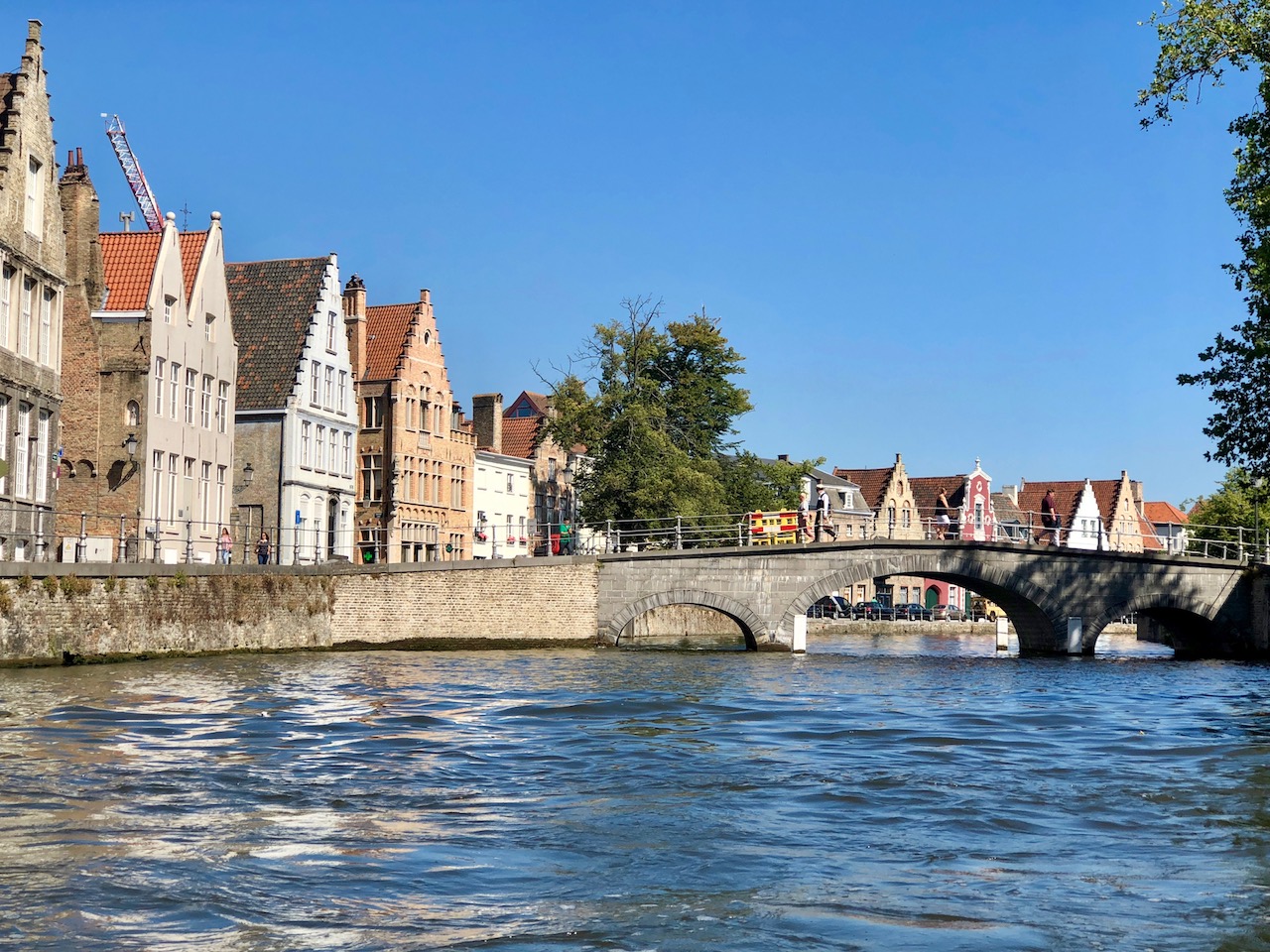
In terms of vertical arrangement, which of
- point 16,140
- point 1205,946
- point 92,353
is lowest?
point 1205,946

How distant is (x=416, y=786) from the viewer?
617 inches

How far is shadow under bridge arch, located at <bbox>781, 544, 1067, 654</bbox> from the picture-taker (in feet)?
164

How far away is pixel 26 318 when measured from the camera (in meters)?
35.0

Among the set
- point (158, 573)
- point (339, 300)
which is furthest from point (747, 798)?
point (339, 300)

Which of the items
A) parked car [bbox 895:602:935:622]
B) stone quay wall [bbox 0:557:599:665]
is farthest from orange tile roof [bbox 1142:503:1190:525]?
stone quay wall [bbox 0:557:599:665]

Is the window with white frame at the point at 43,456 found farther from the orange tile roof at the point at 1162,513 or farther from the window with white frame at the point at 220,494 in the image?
the orange tile roof at the point at 1162,513

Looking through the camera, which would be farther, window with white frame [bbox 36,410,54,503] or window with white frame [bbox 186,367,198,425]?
window with white frame [bbox 186,367,198,425]

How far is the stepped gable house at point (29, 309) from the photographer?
33.8 meters

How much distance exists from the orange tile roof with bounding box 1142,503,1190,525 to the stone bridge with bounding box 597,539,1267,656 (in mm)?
87713

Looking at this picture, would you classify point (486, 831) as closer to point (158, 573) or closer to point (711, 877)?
point (711, 877)

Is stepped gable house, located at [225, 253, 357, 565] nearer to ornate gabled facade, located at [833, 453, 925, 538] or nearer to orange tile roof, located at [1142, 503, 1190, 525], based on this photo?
ornate gabled facade, located at [833, 453, 925, 538]

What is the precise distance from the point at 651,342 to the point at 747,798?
172ft

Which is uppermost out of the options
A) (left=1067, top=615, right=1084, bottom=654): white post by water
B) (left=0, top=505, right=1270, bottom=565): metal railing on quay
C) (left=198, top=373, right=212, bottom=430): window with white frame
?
(left=198, top=373, right=212, bottom=430): window with white frame

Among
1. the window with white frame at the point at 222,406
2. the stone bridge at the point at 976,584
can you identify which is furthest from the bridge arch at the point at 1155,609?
the window with white frame at the point at 222,406
